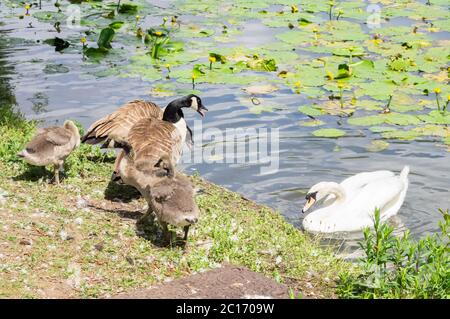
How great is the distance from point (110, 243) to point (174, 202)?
2.43 feet

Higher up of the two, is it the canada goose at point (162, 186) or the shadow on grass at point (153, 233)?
the canada goose at point (162, 186)

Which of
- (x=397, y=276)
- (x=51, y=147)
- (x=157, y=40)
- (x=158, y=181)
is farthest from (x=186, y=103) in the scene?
(x=157, y=40)

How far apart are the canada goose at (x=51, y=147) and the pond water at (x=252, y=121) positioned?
97.4 inches

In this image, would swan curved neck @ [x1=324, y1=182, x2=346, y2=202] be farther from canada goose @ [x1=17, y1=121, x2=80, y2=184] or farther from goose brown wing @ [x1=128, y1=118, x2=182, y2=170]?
canada goose @ [x1=17, y1=121, x2=80, y2=184]

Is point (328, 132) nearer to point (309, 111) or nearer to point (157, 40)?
point (309, 111)

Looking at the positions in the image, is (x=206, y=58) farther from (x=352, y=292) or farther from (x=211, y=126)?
(x=352, y=292)

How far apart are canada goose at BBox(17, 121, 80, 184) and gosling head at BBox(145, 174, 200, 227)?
4.82ft

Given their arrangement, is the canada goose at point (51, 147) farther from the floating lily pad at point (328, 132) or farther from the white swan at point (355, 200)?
the floating lily pad at point (328, 132)

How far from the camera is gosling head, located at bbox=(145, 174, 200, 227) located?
727 cm

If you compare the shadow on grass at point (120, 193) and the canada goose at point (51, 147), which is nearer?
the canada goose at point (51, 147)

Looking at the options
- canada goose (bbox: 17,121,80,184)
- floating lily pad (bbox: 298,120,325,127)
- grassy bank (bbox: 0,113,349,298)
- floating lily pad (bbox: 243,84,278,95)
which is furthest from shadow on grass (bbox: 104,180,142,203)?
floating lily pad (bbox: 243,84,278,95)

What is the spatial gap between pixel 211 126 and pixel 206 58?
9.62 feet

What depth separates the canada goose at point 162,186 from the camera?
7305mm
